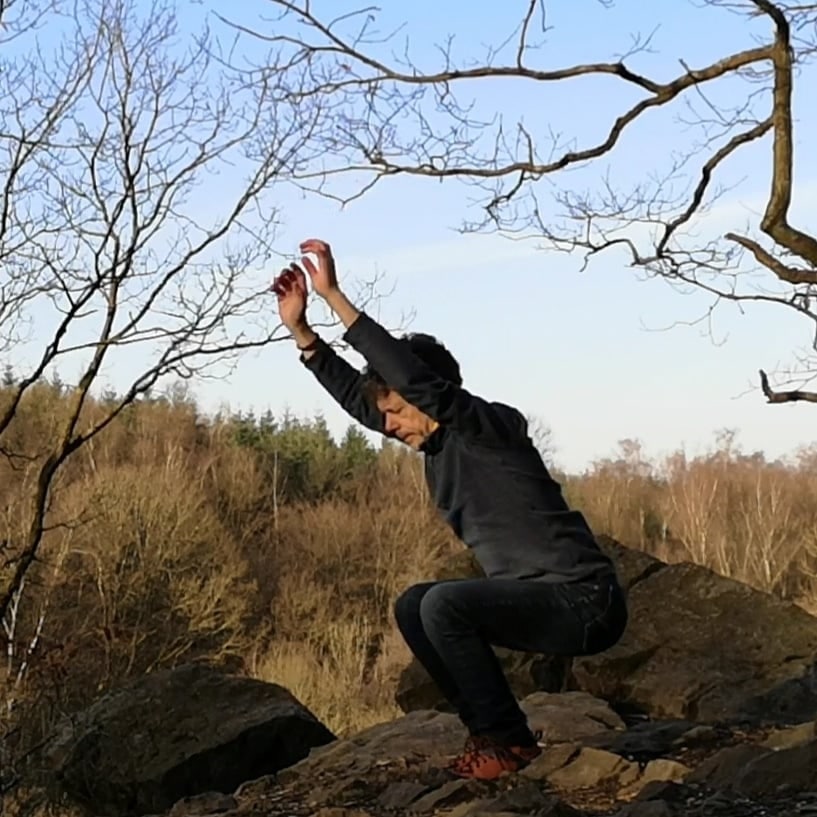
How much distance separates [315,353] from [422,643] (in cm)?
107

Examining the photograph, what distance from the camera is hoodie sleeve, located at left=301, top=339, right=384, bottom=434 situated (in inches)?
194


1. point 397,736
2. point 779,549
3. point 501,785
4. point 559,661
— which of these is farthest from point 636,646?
point 779,549

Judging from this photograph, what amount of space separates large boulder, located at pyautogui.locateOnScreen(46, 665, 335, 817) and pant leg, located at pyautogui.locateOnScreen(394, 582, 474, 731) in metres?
4.11

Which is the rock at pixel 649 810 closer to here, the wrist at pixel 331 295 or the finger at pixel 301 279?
the wrist at pixel 331 295

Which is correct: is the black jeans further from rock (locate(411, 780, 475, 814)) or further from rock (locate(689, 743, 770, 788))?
rock (locate(689, 743, 770, 788))

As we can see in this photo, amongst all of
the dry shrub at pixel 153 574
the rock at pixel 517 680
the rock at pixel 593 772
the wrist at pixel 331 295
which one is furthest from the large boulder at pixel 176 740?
the dry shrub at pixel 153 574

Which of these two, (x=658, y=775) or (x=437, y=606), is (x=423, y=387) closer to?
(x=437, y=606)

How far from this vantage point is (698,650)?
32.4 ft

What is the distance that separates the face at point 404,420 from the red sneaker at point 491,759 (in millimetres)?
1037

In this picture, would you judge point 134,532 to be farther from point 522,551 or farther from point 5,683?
point 522,551

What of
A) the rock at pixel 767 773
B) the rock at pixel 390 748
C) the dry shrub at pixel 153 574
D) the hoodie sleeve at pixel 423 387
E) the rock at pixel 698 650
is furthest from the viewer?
the dry shrub at pixel 153 574

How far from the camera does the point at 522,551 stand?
471 cm

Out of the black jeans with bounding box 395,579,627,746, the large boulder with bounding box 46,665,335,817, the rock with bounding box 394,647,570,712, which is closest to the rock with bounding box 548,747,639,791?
the black jeans with bounding box 395,579,627,746

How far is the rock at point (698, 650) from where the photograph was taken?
9.22 metres
